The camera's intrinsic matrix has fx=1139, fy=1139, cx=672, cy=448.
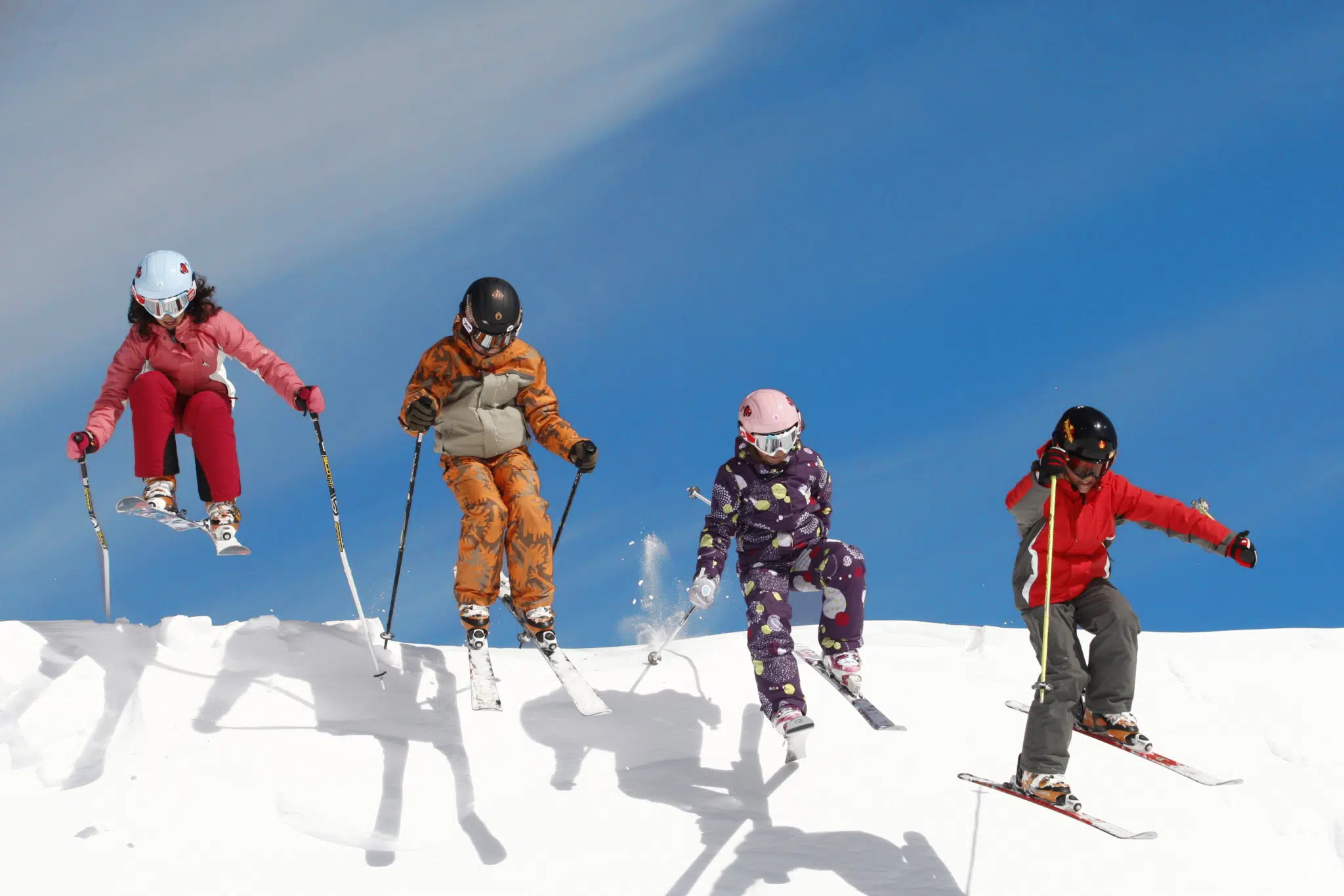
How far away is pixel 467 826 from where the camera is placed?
22.8ft

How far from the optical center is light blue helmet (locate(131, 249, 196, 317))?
8422 millimetres

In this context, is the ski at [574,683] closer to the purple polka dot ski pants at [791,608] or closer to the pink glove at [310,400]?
the purple polka dot ski pants at [791,608]

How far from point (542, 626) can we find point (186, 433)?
3.32m

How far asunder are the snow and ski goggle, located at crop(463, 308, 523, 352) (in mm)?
2698

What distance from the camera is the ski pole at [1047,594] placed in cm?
649

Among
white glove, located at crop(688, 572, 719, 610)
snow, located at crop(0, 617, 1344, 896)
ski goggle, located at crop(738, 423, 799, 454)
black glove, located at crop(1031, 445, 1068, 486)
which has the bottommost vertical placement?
snow, located at crop(0, 617, 1344, 896)

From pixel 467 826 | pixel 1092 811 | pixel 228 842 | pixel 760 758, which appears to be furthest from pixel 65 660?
pixel 1092 811

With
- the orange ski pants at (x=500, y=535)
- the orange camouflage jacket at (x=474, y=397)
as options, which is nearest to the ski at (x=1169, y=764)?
the orange ski pants at (x=500, y=535)

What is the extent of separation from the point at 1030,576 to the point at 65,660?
6.47 meters

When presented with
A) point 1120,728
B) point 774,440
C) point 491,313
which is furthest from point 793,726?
point 491,313

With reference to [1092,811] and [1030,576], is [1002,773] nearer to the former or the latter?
[1092,811]

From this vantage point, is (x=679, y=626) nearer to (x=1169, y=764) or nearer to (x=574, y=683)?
(x=574, y=683)

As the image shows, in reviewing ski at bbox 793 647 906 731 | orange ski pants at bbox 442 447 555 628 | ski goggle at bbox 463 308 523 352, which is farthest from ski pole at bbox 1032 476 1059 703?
ski goggle at bbox 463 308 523 352

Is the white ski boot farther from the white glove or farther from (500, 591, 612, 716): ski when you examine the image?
the white glove
